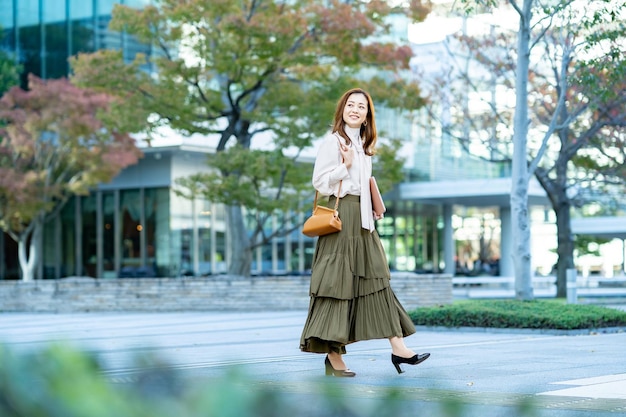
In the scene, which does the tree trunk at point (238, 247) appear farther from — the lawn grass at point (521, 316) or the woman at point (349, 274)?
the woman at point (349, 274)

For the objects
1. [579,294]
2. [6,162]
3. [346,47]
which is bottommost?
[579,294]

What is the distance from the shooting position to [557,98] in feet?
73.7

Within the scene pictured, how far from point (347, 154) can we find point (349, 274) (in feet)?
2.79

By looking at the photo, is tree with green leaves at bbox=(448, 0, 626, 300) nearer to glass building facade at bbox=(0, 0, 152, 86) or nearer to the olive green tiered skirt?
the olive green tiered skirt

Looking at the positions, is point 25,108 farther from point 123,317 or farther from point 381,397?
point 381,397

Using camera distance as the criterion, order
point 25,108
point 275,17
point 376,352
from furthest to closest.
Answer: point 25,108, point 275,17, point 376,352

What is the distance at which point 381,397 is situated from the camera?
58.3 inches

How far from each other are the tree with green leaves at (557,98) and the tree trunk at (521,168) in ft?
0.05

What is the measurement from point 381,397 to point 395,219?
4265 centimetres

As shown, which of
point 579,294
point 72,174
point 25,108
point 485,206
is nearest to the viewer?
point 579,294

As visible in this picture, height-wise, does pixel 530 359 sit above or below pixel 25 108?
below

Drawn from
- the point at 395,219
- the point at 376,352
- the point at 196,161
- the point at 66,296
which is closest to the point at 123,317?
the point at 66,296

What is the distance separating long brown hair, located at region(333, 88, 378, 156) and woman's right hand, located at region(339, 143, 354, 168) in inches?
5.7

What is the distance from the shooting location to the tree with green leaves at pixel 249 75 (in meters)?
20.6
